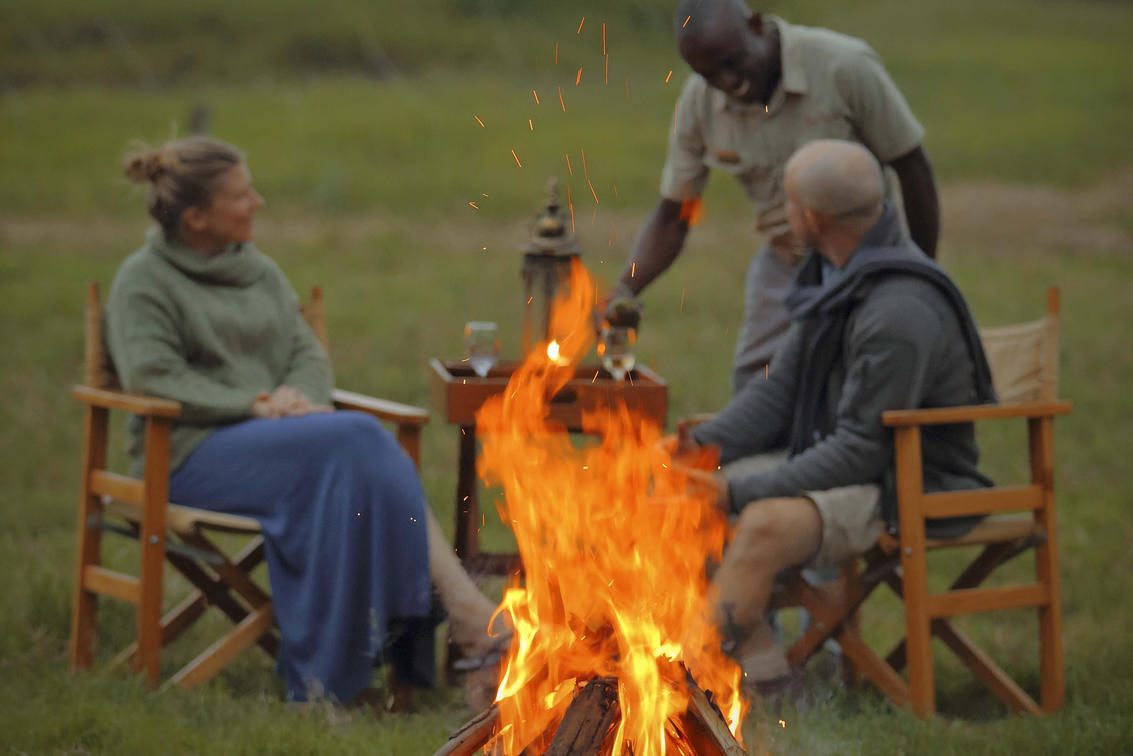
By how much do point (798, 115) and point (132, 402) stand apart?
6.97 ft

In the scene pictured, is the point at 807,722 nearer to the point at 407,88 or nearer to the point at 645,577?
the point at 645,577

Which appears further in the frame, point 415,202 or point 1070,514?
point 415,202

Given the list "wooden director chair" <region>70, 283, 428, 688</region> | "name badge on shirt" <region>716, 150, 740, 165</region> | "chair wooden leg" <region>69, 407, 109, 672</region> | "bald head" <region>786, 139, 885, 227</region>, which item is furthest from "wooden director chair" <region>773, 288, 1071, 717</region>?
"chair wooden leg" <region>69, 407, 109, 672</region>

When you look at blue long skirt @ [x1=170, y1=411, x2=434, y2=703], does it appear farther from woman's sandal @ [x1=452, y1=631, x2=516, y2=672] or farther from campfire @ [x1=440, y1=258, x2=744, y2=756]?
campfire @ [x1=440, y1=258, x2=744, y2=756]

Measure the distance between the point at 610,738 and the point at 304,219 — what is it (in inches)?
452

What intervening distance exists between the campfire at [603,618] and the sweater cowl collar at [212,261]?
1071 millimetres

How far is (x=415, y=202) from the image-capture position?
1502 centimetres

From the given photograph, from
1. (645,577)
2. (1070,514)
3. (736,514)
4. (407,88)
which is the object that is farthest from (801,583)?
(407,88)

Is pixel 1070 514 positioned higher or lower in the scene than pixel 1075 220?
lower

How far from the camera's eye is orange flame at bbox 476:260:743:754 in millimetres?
3088

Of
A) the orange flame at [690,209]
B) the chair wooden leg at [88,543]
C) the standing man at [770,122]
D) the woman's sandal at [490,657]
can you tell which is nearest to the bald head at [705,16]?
the standing man at [770,122]

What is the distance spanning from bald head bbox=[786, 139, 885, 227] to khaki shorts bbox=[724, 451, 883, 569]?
72 centimetres

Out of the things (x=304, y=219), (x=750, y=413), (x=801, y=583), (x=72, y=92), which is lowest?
(x=801, y=583)

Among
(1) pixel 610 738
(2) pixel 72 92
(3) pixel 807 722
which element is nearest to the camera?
(1) pixel 610 738
